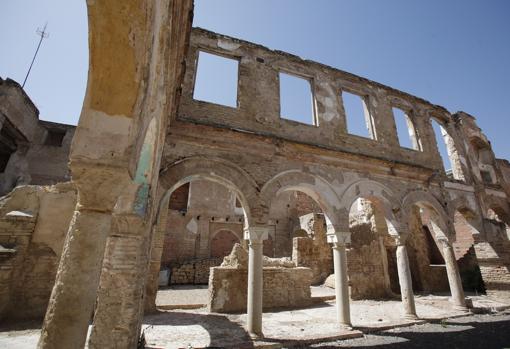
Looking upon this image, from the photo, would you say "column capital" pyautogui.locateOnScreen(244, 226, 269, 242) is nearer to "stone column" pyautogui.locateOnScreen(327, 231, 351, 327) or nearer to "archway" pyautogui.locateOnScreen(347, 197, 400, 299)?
"stone column" pyautogui.locateOnScreen(327, 231, 351, 327)

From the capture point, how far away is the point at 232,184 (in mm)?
6383

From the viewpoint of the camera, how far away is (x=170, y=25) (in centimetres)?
330

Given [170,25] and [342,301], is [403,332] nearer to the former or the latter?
[342,301]

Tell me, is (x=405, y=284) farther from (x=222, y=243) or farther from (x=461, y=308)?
(x=222, y=243)

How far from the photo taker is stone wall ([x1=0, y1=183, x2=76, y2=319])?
553 cm

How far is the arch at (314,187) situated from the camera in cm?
697

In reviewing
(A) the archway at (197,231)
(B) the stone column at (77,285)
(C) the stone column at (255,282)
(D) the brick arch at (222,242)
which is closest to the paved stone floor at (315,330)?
(C) the stone column at (255,282)

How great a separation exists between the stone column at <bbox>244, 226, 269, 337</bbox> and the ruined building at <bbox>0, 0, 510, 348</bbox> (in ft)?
0.08

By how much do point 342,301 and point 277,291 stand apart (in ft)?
8.20

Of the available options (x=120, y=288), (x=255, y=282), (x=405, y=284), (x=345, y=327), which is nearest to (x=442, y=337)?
(x=405, y=284)

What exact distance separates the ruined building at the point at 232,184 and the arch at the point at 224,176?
3cm

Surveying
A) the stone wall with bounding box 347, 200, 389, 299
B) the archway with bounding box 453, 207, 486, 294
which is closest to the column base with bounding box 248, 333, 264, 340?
the stone wall with bounding box 347, 200, 389, 299

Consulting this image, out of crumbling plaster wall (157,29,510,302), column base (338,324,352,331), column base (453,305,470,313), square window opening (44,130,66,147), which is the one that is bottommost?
column base (338,324,352,331)

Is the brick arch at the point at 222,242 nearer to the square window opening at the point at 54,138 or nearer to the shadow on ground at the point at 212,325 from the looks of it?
the shadow on ground at the point at 212,325
